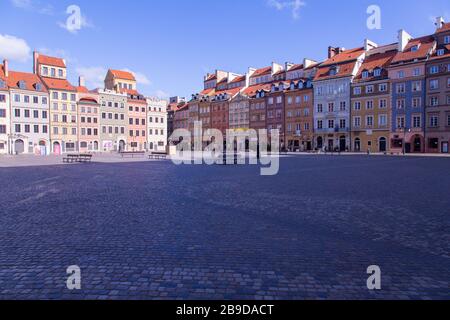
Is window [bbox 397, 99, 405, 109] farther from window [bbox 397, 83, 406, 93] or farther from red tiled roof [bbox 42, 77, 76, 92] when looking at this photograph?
red tiled roof [bbox 42, 77, 76, 92]

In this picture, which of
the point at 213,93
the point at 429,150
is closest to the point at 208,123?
the point at 213,93

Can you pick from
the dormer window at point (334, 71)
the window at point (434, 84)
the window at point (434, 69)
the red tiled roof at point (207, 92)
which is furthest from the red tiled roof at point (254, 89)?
the window at point (434, 84)

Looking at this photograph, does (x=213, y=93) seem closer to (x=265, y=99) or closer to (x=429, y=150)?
(x=265, y=99)

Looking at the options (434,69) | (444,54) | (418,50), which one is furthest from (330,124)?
(444,54)

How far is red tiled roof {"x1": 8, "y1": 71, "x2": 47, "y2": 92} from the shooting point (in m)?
62.3

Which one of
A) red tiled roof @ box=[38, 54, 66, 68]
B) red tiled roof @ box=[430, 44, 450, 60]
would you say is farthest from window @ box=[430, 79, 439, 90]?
red tiled roof @ box=[38, 54, 66, 68]

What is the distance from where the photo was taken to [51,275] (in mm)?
4820

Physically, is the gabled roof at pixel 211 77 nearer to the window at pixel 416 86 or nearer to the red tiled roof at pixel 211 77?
the red tiled roof at pixel 211 77

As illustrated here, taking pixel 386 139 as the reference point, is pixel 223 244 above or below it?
below

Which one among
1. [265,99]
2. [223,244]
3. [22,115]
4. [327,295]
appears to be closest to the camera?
[327,295]

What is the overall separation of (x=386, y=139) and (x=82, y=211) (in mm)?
56941

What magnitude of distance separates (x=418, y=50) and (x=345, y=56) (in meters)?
13.5

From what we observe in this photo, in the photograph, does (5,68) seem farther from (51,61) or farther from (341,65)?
(341,65)

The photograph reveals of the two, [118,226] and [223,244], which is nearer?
[223,244]
